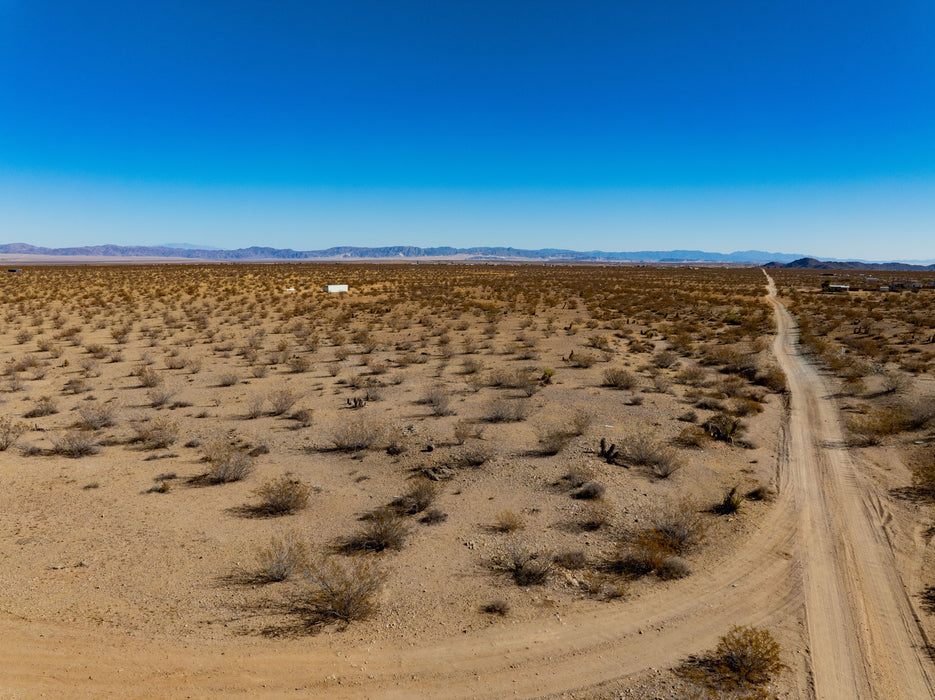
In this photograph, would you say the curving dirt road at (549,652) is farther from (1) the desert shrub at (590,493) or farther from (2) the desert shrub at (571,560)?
(1) the desert shrub at (590,493)

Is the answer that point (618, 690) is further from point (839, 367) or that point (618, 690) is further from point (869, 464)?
point (839, 367)

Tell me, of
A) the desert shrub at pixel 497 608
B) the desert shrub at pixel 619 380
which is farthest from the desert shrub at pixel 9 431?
the desert shrub at pixel 619 380

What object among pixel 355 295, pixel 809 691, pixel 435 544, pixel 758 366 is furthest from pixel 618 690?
pixel 355 295

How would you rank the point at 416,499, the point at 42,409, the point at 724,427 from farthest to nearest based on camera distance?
the point at 42,409 < the point at 724,427 < the point at 416,499

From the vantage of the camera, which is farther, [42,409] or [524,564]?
[42,409]

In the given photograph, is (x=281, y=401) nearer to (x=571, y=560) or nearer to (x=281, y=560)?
(x=281, y=560)

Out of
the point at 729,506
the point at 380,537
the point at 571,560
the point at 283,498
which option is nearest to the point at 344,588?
the point at 380,537

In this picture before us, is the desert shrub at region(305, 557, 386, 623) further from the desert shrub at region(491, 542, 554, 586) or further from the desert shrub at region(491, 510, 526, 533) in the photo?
the desert shrub at region(491, 510, 526, 533)
